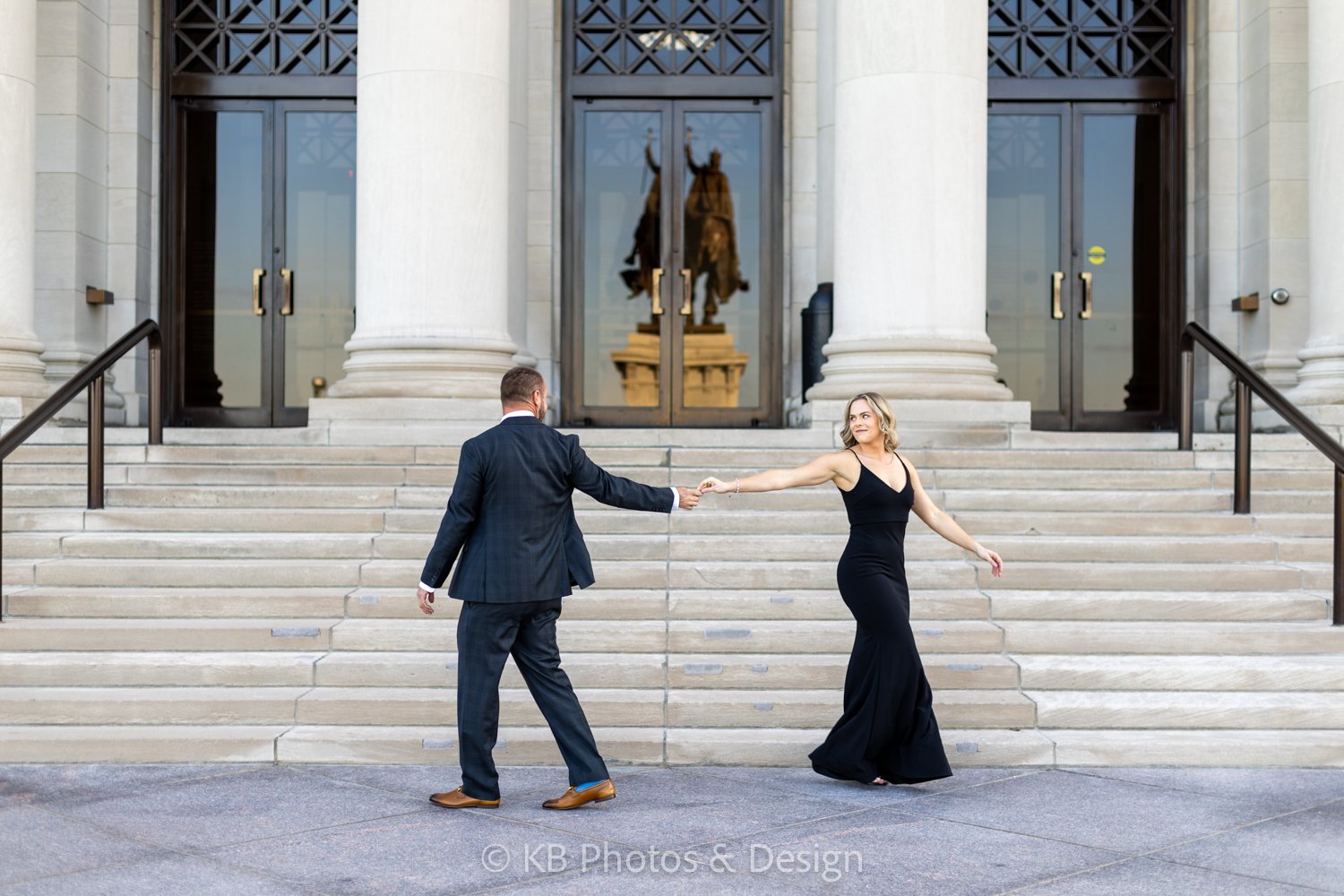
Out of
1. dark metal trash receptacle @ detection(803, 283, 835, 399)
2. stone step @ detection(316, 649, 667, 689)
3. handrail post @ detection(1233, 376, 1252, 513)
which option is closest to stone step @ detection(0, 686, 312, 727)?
stone step @ detection(316, 649, 667, 689)

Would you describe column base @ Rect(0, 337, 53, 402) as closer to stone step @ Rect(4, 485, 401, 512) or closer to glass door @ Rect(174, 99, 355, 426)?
stone step @ Rect(4, 485, 401, 512)

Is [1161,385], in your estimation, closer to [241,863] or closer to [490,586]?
[490,586]

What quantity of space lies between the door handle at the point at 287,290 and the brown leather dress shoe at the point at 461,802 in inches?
383

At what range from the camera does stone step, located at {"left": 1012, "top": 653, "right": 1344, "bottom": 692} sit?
7465 mm

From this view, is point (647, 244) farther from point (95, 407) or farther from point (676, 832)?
point (676, 832)

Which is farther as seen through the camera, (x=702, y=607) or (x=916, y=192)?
(x=916, y=192)

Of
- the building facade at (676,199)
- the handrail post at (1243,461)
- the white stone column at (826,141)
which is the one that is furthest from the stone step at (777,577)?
the white stone column at (826,141)

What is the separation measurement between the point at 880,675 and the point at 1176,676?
2.09 metres

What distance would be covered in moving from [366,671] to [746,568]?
2.27m

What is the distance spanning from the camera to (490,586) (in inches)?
230

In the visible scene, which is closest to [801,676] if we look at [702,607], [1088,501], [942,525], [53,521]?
[702,607]

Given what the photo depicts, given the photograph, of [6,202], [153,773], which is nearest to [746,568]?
[153,773]

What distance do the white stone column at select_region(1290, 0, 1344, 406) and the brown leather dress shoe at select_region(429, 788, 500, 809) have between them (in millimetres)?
8671

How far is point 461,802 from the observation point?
19.5 feet
